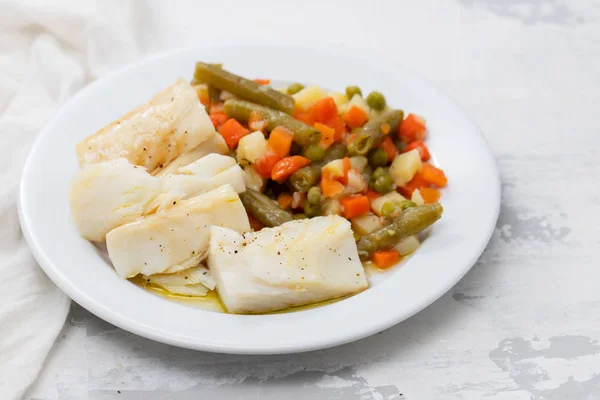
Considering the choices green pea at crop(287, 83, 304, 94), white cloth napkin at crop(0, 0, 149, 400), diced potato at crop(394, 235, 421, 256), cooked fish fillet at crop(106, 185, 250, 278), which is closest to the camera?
white cloth napkin at crop(0, 0, 149, 400)

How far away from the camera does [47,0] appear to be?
637 centimetres

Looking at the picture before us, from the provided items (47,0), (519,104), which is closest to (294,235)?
(519,104)

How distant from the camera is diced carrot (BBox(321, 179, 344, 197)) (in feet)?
15.7

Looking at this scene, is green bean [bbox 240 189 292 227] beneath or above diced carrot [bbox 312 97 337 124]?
beneath

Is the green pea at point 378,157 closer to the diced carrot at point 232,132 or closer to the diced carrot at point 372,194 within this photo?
the diced carrot at point 372,194

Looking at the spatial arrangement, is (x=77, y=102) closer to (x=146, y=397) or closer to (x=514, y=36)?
(x=146, y=397)

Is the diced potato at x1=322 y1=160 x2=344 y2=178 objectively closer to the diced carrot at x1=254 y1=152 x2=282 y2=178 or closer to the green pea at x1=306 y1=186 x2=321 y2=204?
the green pea at x1=306 y1=186 x2=321 y2=204

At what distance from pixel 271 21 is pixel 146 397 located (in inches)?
187

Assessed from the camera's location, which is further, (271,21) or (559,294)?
(271,21)

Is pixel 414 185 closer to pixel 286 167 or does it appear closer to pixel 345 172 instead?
pixel 345 172

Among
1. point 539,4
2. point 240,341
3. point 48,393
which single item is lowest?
point 48,393

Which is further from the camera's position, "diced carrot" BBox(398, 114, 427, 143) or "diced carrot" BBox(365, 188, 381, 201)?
"diced carrot" BBox(398, 114, 427, 143)

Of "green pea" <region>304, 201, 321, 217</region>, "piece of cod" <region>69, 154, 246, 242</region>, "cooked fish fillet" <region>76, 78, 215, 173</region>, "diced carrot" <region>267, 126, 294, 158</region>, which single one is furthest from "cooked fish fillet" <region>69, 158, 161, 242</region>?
"green pea" <region>304, 201, 321, 217</region>

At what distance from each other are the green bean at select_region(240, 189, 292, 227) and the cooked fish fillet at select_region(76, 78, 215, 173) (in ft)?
1.65
